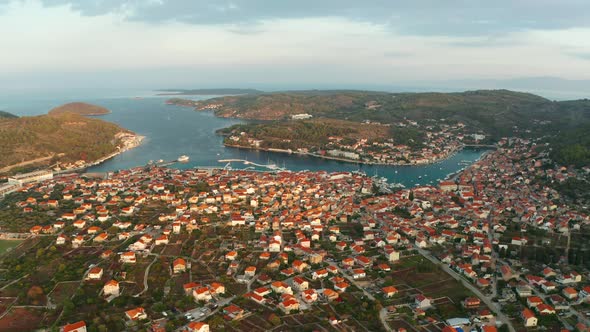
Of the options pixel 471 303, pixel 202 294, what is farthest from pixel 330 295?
pixel 471 303

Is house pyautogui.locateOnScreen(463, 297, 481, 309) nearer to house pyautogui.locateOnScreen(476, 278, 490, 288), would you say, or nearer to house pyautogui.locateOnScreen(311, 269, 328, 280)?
house pyautogui.locateOnScreen(476, 278, 490, 288)

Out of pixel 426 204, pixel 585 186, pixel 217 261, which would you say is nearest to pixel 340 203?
pixel 426 204

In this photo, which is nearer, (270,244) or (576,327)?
(576,327)

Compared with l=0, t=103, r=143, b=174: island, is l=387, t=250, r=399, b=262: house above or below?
below

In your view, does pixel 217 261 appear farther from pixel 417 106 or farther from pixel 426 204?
pixel 417 106

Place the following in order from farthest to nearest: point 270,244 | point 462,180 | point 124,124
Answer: point 124,124 → point 462,180 → point 270,244

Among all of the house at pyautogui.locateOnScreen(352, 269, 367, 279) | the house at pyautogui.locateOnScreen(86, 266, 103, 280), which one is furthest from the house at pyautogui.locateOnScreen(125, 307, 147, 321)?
the house at pyautogui.locateOnScreen(352, 269, 367, 279)

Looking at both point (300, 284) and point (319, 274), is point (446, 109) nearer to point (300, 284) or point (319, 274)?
point (319, 274)
